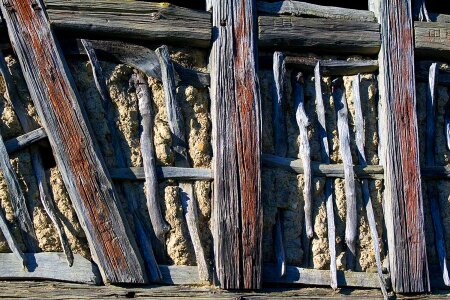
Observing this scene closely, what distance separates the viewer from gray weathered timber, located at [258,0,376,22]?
19.3 feet

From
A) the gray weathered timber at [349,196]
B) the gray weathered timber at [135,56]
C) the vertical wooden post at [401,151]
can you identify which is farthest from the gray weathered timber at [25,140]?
the vertical wooden post at [401,151]

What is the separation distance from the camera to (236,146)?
5.43 meters

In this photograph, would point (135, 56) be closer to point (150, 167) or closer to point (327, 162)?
point (150, 167)

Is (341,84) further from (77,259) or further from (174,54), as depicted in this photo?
(77,259)

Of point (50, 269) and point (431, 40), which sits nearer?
point (50, 269)

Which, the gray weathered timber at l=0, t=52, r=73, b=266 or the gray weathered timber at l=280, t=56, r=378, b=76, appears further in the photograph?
the gray weathered timber at l=280, t=56, r=378, b=76

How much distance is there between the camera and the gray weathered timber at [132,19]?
5.33 metres

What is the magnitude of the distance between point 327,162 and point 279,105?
0.49 meters

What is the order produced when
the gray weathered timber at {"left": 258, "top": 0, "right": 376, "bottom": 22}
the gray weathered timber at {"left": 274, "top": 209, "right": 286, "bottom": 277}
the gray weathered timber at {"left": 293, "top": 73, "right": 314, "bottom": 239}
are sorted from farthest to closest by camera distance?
the gray weathered timber at {"left": 258, "top": 0, "right": 376, "bottom": 22} < the gray weathered timber at {"left": 293, "top": 73, "right": 314, "bottom": 239} < the gray weathered timber at {"left": 274, "top": 209, "right": 286, "bottom": 277}

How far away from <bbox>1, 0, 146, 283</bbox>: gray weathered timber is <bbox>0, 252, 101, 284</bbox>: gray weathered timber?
8 centimetres

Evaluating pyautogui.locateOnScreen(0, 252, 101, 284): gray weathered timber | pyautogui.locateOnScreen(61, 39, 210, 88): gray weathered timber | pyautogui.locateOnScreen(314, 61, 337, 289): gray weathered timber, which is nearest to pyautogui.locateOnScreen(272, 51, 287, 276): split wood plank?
pyautogui.locateOnScreen(314, 61, 337, 289): gray weathered timber

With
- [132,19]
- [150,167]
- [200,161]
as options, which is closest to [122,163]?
[150,167]

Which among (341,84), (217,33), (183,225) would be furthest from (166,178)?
(341,84)

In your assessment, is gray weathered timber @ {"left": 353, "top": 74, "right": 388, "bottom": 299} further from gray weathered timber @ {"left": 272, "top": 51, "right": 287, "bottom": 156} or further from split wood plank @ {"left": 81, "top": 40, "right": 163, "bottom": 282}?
split wood plank @ {"left": 81, "top": 40, "right": 163, "bottom": 282}
